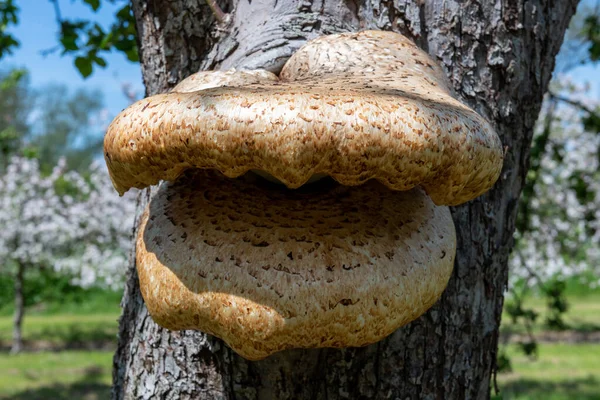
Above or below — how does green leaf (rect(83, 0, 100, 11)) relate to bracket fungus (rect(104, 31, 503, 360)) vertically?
above

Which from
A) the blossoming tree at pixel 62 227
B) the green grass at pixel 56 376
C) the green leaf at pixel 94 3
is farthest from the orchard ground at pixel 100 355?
the green leaf at pixel 94 3

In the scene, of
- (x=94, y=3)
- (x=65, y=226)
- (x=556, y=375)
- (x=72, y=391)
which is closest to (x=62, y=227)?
(x=65, y=226)

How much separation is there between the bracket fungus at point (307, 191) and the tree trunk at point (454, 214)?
0.23 m

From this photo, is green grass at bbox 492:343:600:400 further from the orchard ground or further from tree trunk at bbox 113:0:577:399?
tree trunk at bbox 113:0:577:399

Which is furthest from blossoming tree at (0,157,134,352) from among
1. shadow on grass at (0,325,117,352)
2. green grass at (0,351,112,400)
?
green grass at (0,351,112,400)

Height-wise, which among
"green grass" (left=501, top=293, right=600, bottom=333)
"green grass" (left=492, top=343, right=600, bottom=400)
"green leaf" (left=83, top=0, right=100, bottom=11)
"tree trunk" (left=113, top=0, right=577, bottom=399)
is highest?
"green leaf" (left=83, top=0, right=100, bottom=11)

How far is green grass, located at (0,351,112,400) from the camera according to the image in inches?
302

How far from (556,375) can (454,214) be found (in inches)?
283

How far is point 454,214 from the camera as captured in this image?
5.97 ft

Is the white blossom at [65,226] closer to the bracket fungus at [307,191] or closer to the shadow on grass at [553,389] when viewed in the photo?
the shadow on grass at [553,389]

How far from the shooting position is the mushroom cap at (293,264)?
1243 millimetres

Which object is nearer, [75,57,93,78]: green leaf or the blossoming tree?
[75,57,93,78]: green leaf

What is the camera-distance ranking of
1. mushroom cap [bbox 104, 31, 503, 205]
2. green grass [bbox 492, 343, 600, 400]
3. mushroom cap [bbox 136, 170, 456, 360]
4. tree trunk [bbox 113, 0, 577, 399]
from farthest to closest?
1. green grass [bbox 492, 343, 600, 400]
2. tree trunk [bbox 113, 0, 577, 399]
3. mushroom cap [bbox 136, 170, 456, 360]
4. mushroom cap [bbox 104, 31, 503, 205]

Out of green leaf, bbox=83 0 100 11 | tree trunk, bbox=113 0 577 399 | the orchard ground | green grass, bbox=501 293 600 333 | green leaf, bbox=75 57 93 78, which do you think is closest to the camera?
tree trunk, bbox=113 0 577 399
